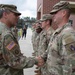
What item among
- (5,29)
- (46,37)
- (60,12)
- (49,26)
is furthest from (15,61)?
(49,26)

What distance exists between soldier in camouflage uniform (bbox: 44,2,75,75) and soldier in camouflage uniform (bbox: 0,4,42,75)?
41 centimetres

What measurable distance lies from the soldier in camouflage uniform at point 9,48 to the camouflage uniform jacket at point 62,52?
0.41 metres

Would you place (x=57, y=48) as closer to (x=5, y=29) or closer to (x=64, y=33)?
(x=64, y=33)

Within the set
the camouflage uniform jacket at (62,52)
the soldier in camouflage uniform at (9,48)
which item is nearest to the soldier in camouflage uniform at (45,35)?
the soldier in camouflage uniform at (9,48)

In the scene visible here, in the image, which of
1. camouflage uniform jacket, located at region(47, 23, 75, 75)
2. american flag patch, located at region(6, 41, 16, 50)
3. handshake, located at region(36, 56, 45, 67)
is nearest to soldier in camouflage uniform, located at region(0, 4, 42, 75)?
american flag patch, located at region(6, 41, 16, 50)

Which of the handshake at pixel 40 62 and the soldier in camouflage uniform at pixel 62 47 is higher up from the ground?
the soldier in camouflage uniform at pixel 62 47

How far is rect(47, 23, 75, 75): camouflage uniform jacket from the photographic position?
3164 mm

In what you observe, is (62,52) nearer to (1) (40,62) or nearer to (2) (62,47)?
(2) (62,47)

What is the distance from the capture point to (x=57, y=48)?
11.0 feet

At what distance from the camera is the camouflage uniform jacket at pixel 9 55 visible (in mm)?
3434

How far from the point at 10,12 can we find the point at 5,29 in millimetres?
279

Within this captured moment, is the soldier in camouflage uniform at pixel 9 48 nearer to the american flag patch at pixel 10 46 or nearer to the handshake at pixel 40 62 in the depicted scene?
the american flag patch at pixel 10 46

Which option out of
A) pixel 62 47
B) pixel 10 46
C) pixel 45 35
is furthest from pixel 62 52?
pixel 45 35

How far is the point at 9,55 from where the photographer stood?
344 centimetres
